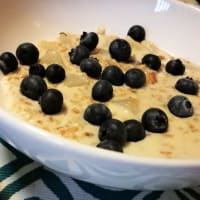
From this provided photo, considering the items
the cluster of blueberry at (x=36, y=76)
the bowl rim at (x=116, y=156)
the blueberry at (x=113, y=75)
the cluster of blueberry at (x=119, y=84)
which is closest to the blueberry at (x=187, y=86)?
the cluster of blueberry at (x=119, y=84)

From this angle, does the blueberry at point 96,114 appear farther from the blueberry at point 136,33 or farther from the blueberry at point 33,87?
the blueberry at point 136,33

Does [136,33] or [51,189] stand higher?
[136,33]

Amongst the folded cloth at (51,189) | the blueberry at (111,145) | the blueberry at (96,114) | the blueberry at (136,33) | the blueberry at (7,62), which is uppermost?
the blueberry at (136,33)

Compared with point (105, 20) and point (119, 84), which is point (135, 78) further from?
point (105, 20)

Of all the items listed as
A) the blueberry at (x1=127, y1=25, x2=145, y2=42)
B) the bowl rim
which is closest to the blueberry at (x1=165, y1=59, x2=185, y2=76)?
the blueberry at (x1=127, y1=25, x2=145, y2=42)

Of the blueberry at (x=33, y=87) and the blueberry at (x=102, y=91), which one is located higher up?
the blueberry at (x=102, y=91)

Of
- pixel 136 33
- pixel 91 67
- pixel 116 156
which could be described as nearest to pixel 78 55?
pixel 91 67
